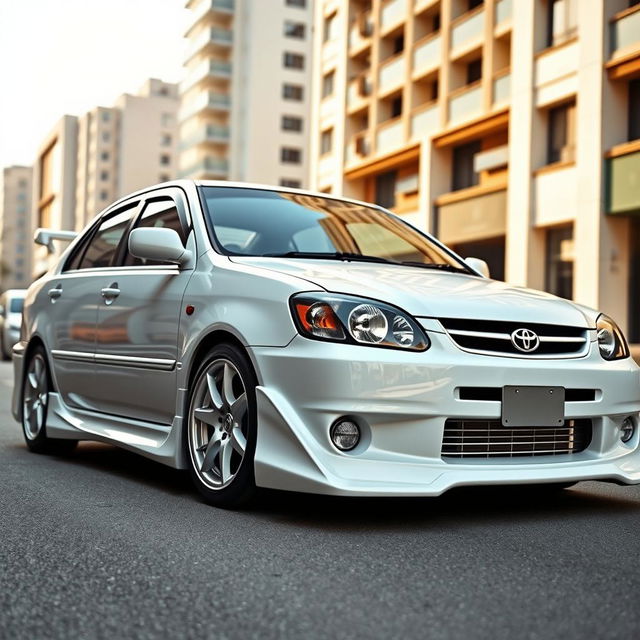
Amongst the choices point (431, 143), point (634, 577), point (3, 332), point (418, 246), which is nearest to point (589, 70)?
point (431, 143)

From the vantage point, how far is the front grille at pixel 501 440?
4.42 meters

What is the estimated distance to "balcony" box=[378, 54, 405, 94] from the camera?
102 feet

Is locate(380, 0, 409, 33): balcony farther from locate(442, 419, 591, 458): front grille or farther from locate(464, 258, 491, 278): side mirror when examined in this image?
locate(442, 419, 591, 458): front grille

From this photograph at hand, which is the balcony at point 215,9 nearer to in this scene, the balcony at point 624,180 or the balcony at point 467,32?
the balcony at point 467,32

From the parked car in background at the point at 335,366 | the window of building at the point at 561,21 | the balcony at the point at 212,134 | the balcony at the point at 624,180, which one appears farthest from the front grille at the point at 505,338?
the balcony at the point at 212,134

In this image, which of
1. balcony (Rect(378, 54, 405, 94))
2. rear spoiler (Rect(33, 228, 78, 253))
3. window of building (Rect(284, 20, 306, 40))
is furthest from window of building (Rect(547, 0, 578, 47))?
window of building (Rect(284, 20, 306, 40))

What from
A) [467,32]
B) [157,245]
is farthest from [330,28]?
[157,245]

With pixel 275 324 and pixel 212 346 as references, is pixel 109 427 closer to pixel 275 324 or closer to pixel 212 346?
pixel 212 346

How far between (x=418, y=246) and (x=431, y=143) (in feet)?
74.2

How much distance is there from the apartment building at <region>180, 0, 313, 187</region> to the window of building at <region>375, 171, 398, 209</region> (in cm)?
3062

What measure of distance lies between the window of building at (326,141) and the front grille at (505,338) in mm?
32909

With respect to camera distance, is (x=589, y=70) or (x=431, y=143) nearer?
(x=589, y=70)

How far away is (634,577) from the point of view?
3441 millimetres

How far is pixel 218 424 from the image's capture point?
15.7ft
